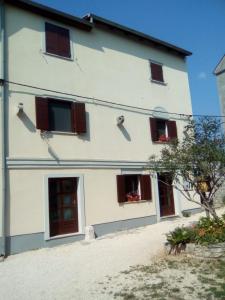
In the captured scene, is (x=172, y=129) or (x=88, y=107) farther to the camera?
(x=172, y=129)

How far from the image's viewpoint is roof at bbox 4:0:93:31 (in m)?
12.0

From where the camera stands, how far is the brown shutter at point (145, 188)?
14.4m

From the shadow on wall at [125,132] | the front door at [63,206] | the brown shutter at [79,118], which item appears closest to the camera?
the front door at [63,206]

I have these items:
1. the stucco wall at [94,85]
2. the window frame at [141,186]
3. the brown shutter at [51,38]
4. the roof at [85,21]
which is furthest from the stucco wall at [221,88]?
the brown shutter at [51,38]

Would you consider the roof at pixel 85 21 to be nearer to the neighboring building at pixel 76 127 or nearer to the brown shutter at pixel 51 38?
the neighboring building at pixel 76 127

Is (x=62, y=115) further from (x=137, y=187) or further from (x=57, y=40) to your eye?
(x=137, y=187)

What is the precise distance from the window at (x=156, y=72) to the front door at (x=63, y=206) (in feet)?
22.7

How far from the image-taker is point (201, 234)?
8484 mm

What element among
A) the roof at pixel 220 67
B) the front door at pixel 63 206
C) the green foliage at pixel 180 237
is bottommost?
the green foliage at pixel 180 237

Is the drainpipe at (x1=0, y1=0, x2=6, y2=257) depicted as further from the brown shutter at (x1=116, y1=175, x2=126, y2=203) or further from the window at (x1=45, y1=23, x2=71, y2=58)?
the brown shutter at (x1=116, y1=175, x2=126, y2=203)

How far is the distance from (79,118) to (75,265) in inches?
232

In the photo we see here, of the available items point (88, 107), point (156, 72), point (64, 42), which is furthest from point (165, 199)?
point (64, 42)

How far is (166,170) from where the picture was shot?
9.86 m

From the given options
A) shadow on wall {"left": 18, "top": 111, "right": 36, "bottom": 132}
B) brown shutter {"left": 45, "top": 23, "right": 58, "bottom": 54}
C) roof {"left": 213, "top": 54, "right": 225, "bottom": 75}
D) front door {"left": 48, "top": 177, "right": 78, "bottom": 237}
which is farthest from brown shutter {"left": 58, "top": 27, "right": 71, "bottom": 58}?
roof {"left": 213, "top": 54, "right": 225, "bottom": 75}
